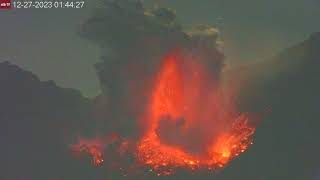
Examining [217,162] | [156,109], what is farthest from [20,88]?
[217,162]

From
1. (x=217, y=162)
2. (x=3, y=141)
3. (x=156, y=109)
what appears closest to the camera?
(x=217, y=162)

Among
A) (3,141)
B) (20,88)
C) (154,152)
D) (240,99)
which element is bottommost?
(154,152)

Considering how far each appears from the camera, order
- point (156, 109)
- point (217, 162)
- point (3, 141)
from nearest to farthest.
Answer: point (217, 162) → point (156, 109) → point (3, 141)

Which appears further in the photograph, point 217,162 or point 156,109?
point 156,109

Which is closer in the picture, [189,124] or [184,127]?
[184,127]

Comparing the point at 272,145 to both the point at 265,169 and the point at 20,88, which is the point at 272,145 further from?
the point at 20,88

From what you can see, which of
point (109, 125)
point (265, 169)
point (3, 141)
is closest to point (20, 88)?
point (3, 141)

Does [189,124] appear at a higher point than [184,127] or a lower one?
higher

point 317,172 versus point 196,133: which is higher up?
point 196,133
